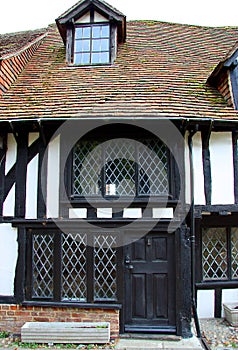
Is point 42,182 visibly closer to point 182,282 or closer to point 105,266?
point 105,266

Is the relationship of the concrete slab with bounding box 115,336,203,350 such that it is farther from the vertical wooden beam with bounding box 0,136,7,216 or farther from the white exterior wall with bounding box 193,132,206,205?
the vertical wooden beam with bounding box 0,136,7,216

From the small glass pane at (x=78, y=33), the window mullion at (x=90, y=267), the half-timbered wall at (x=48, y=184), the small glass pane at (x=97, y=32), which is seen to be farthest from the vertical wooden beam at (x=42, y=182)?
the small glass pane at (x=97, y=32)

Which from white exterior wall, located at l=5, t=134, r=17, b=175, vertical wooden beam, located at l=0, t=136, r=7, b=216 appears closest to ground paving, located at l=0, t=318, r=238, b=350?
vertical wooden beam, located at l=0, t=136, r=7, b=216

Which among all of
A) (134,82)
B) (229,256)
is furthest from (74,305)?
(134,82)

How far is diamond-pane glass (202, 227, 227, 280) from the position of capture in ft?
23.2

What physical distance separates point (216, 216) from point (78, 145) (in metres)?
3.48

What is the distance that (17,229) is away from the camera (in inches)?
239

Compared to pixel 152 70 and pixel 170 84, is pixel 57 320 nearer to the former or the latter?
pixel 170 84

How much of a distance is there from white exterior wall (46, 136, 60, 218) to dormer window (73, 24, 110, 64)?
299 centimetres

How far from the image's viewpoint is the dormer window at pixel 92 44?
8.12 meters

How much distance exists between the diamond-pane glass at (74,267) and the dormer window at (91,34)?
4.61 meters

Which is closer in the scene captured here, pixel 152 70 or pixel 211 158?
pixel 211 158

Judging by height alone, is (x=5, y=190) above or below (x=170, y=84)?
below

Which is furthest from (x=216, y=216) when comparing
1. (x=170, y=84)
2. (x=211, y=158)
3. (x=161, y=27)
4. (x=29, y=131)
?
(x=161, y=27)
